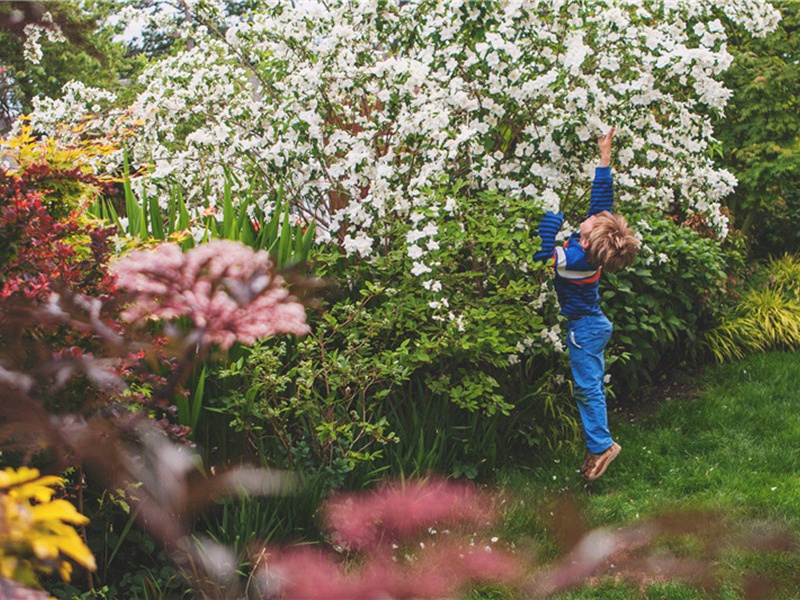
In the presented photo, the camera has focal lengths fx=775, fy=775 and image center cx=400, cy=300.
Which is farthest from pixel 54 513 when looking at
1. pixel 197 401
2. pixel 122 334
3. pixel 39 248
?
pixel 197 401

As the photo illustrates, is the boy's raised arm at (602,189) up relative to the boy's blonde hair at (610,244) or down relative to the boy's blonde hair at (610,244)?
up

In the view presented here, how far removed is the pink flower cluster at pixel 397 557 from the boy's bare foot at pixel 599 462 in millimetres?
669

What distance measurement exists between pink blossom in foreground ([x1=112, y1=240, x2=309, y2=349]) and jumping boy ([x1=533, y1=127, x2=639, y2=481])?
234 centimetres

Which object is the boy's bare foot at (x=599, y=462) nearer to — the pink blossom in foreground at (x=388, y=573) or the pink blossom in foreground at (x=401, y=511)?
the pink blossom in foreground at (x=401, y=511)

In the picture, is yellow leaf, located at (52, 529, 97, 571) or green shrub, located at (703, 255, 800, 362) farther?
green shrub, located at (703, 255, 800, 362)

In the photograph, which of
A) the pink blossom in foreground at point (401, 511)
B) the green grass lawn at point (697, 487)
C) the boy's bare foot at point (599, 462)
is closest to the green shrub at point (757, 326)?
the green grass lawn at point (697, 487)

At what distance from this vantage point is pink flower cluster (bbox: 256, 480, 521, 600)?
304 centimetres

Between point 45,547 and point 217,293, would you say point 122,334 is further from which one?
point 45,547

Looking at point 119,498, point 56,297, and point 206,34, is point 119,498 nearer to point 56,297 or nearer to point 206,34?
point 56,297

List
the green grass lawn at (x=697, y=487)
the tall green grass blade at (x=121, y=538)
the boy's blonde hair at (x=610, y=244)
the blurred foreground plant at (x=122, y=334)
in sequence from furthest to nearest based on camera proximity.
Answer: the boy's blonde hair at (x=610, y=244), the green grass lawn at (x=697, y=487), the tall green grass blade at (x=121, y=538), the blurred foreground plant at (x=122, y=334)

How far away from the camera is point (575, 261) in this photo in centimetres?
421

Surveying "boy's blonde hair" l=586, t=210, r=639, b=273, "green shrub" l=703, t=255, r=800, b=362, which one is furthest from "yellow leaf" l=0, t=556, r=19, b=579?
"green shrub" l=703, t=255, r=800, b=362

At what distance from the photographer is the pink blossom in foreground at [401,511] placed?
3660 millimetres

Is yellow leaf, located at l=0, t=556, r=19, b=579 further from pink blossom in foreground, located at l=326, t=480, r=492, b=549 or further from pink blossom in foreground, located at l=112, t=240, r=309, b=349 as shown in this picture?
pink blossom in foreground, located at l=326, t=480, r=492, b=549
